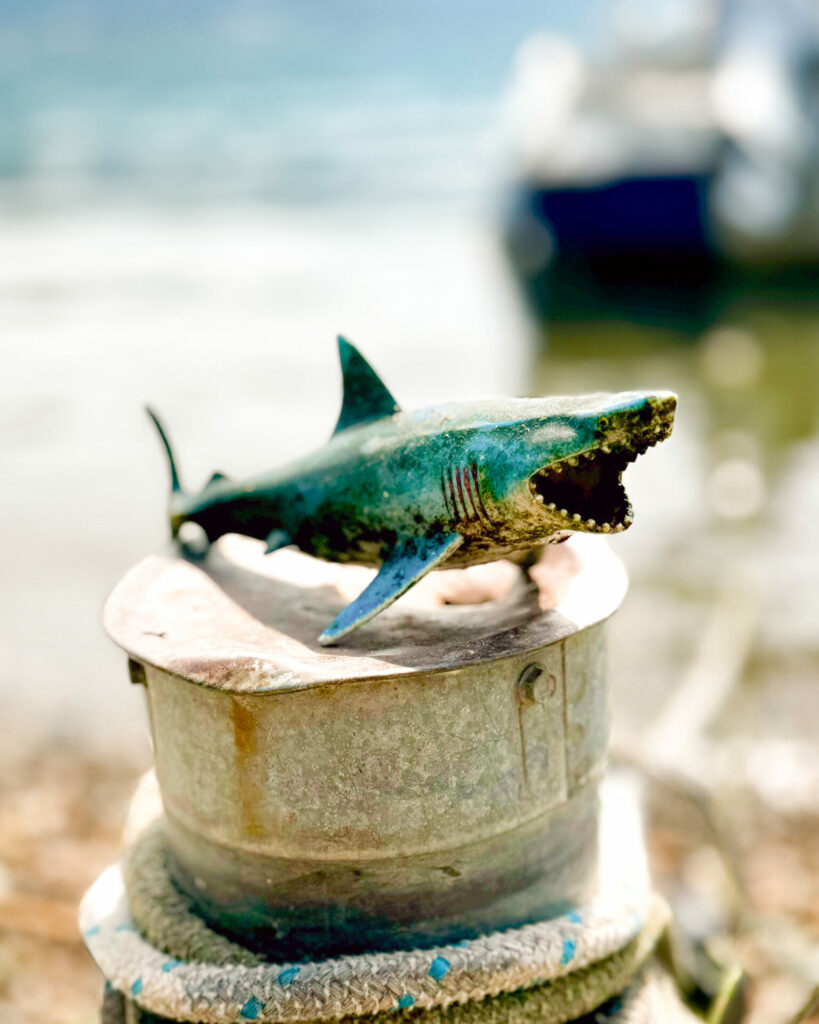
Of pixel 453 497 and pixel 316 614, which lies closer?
pixel 453 497

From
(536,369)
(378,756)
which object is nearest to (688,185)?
(536,369)

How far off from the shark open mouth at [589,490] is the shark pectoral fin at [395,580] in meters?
0.17

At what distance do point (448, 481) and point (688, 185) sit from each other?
38.5 ft

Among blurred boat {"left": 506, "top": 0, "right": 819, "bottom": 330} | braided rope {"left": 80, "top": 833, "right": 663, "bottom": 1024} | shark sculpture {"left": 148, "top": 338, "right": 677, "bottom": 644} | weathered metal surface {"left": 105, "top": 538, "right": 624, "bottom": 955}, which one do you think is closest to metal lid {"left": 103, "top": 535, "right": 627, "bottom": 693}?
weathered metal surface {"left": 105, "top": 538, "right": 624, "bottom": 955}

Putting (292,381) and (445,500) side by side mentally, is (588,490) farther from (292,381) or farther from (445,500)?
(292,381)

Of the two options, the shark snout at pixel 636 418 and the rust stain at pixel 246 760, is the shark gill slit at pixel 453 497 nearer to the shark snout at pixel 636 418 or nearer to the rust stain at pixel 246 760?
the shark snout at pixel 636 418

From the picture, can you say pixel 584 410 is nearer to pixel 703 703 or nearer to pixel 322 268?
pixel 703 703

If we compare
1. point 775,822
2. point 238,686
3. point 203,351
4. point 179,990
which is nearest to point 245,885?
point 179,990

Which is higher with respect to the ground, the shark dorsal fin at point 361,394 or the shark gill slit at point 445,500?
the shark dorsal fin at point 361,394

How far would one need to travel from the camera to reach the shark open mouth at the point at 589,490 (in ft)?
5.53

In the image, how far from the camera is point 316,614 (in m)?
2.01

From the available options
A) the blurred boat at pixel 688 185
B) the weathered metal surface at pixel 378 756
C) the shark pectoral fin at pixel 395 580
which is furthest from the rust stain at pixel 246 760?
the blurred boat at pixel 688 185

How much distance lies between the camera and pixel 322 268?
42.2ft

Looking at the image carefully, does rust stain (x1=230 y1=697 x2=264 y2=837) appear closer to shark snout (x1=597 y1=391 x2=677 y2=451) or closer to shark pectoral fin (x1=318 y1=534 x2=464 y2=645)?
shark pectoral fin (x1=318 y1=534 x2=464 y2=645)
